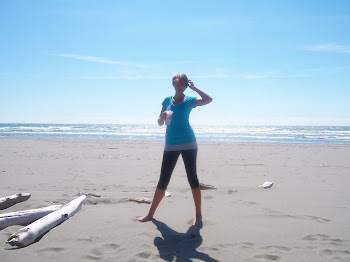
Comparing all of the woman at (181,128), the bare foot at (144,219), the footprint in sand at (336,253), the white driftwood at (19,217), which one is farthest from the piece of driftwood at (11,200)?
the footprint in sand at (336,253)

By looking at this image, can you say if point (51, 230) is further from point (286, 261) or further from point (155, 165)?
point (155, 165)

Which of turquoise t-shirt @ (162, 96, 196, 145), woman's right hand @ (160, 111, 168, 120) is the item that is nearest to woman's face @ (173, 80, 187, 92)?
turquoise t-shirt @ (162, 96, 196, 145)

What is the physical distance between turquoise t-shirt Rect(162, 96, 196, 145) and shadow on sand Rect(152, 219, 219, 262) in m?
1.18

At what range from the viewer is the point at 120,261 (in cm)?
290

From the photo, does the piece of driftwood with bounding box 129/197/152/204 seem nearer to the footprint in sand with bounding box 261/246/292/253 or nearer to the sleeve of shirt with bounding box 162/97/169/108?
the sleeve of shirt with bounding box 162/97/169/108

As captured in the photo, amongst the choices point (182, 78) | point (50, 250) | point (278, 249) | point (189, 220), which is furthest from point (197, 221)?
point (182, 78)

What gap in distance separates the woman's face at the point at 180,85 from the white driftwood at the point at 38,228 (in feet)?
7.71

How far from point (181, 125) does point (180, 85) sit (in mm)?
554

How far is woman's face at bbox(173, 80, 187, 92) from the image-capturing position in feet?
12.5

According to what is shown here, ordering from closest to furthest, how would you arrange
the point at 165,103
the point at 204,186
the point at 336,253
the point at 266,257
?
the point at 266,257 → the point at 336,253 → the point at 165,103 → the point at 204,186

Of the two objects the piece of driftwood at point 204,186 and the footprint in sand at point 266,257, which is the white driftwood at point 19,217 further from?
the piece of driftwood at point 204,186

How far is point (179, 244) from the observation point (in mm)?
3361

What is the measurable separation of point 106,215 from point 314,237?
9.51 ft

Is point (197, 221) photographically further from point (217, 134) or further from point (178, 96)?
point (217, 134)
